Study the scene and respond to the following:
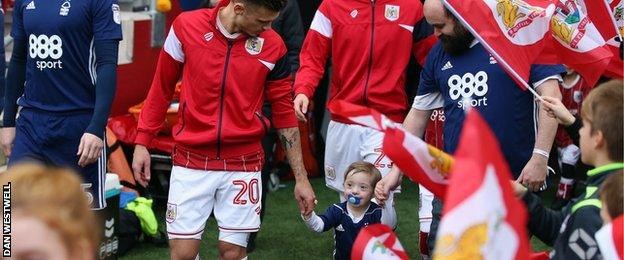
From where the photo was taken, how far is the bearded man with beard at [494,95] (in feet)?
19.0

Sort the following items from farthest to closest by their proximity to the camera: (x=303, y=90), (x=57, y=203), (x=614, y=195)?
(x=303, y=90) < (x=614, y=195) < (x=57, y=203)

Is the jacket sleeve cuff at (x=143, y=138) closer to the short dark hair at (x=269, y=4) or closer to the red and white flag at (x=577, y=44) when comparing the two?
the short dark hair at (x=269, y=4)

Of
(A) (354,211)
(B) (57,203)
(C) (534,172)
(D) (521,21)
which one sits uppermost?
(B) (57,203)

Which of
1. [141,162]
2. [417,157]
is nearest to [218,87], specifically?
[141,162]

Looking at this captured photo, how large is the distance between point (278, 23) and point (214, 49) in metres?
1.84

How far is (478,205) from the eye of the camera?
2926 millimetres

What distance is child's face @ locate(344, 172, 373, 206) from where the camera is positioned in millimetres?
6812

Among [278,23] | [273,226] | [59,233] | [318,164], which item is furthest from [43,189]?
[318,164]

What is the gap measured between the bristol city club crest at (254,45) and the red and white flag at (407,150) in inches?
85.3

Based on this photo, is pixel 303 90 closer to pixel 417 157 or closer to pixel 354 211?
pixel 354 211

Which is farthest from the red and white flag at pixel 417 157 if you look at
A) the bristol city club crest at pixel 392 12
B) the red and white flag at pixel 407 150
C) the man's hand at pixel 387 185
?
the bristol city club crest at pixel 392 12

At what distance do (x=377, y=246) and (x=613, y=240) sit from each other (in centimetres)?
100

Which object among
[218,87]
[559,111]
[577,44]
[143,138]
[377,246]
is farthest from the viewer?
[143,138]

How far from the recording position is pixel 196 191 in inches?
239
